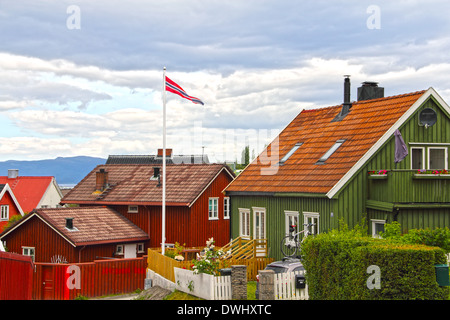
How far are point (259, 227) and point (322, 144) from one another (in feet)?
17.7

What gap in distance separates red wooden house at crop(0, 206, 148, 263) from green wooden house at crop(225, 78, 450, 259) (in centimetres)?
1035

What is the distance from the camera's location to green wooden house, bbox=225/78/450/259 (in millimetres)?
27250

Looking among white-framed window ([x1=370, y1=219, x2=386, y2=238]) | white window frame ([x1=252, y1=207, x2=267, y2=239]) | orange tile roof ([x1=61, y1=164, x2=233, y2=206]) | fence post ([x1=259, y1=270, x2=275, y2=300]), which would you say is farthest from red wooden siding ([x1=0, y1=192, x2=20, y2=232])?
fence post ([x1=259, y1=270, x2=275, y2=300])

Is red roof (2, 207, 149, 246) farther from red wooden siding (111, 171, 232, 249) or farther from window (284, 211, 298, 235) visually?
window (284, 211, 298, 235)

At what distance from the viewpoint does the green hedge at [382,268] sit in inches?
689

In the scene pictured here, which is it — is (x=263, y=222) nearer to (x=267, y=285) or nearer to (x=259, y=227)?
(x=259, y=227)

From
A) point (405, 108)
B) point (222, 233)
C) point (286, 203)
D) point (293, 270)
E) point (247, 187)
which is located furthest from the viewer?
point (222, 233)

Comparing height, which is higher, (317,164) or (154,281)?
(317,164)

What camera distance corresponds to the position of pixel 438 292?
1767 cm

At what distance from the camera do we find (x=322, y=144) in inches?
1275

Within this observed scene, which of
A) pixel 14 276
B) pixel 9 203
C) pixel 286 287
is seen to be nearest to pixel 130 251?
pixel 14 276

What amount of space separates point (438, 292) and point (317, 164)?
1372 cm

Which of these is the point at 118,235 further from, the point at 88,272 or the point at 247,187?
the point at 247,187

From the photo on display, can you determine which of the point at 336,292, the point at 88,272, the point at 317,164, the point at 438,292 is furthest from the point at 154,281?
the point at 438,292
